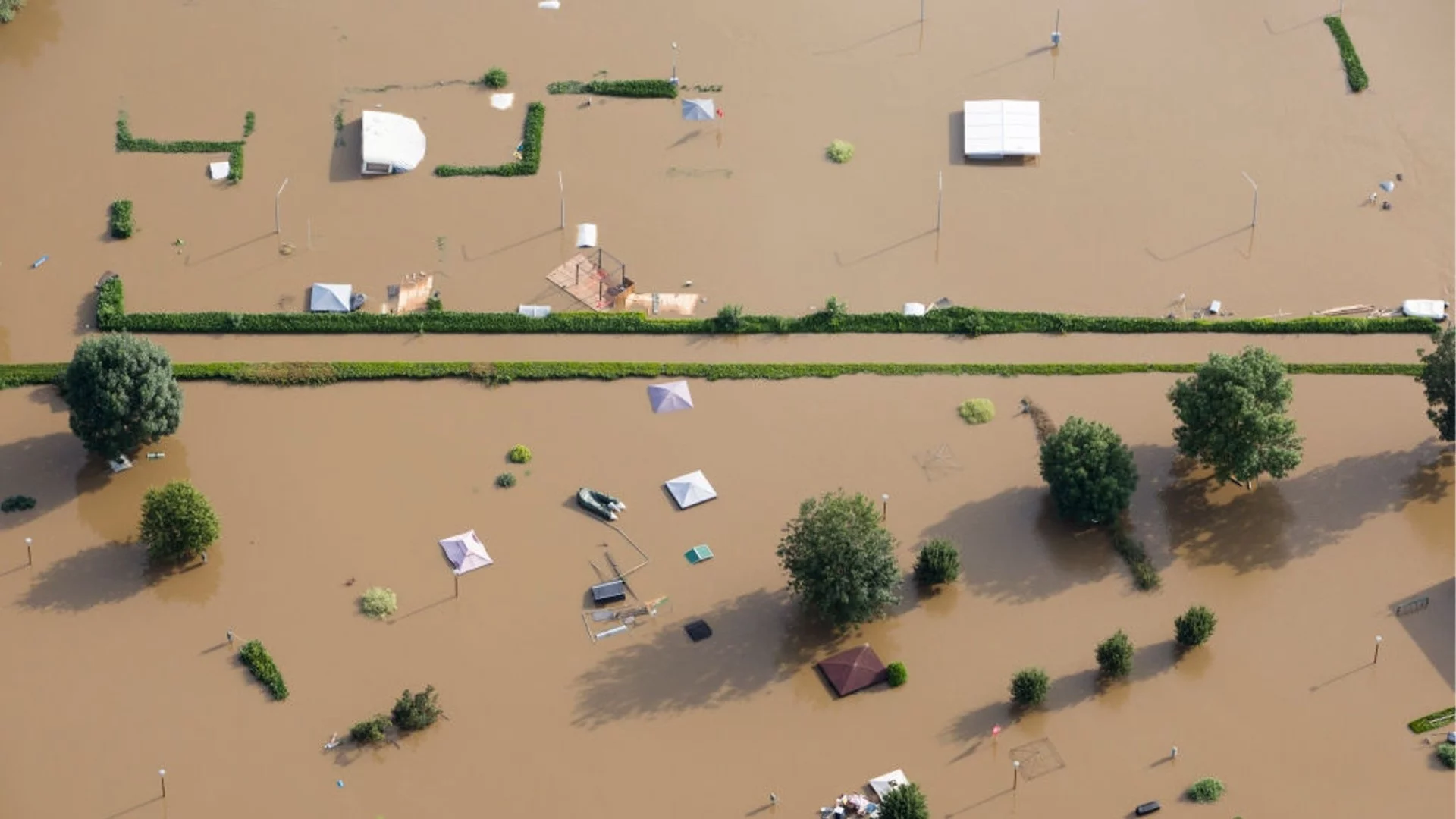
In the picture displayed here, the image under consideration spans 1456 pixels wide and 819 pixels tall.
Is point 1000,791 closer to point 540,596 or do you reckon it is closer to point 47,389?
point 540,596

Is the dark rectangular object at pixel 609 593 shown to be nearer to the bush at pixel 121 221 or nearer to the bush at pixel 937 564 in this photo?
the bush at pixel 937 564

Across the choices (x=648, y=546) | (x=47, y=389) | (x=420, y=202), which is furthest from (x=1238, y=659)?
(x=47, y=389)

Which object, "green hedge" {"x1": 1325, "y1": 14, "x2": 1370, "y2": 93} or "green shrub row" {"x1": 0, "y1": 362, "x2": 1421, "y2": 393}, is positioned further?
"green hedge" {"x1": 1325, "y1": 14, "x2": 1370, "y2": 93}

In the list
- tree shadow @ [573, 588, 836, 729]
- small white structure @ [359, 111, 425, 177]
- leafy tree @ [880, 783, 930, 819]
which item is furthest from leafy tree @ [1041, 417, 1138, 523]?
small white structure @ [359, 111, 425, 177]

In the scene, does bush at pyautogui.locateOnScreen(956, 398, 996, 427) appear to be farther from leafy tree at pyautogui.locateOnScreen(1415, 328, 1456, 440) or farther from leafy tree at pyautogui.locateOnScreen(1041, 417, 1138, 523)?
leafy tree at pyautogui.locateOnScreen(1415, 328, 1456, 440)

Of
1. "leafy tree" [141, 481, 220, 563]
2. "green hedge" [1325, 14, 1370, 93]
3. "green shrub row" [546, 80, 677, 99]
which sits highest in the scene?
"green shrub row" [546, 80, 677, 99]
